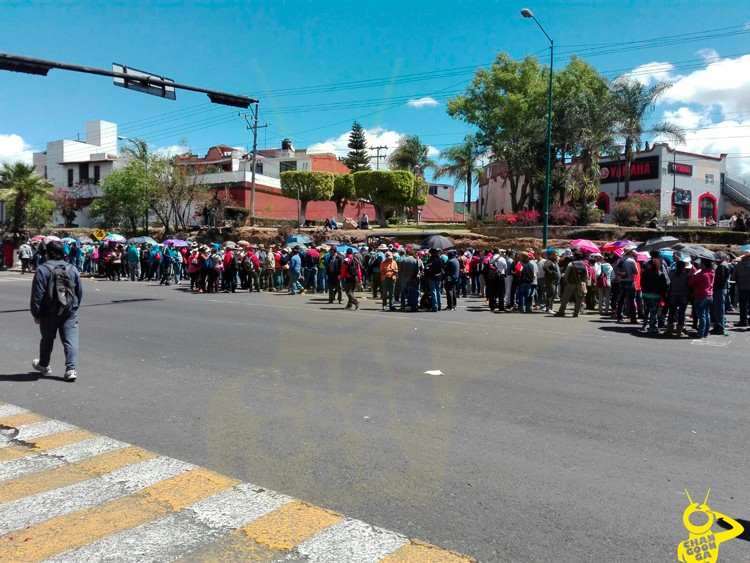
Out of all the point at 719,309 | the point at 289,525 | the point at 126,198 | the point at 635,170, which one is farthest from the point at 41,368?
the point at 635,170

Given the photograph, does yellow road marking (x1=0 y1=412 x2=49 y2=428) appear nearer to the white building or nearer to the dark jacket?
the dark jacket

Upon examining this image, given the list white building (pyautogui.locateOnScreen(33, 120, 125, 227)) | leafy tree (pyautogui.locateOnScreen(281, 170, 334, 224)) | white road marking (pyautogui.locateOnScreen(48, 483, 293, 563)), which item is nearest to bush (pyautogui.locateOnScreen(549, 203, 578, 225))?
leafy tree (pyautogui.locateOnScreen(281, 170, 334, 224))

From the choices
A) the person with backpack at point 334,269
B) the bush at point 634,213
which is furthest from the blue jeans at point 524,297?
the bush at point 634,213

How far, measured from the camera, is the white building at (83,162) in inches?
2395

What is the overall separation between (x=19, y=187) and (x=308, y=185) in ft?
67.3

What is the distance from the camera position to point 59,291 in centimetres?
780

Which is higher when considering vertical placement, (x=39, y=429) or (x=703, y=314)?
(x=703, y=314)

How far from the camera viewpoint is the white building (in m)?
60.8

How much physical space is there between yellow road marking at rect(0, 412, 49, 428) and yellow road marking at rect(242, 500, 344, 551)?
3.54 m

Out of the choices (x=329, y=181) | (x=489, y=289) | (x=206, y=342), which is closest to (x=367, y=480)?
(x=206, y=342)

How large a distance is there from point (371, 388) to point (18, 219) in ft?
147

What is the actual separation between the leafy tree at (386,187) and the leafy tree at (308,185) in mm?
2222

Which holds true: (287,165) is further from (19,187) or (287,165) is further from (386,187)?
(19,187)

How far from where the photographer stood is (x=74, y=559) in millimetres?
3684
